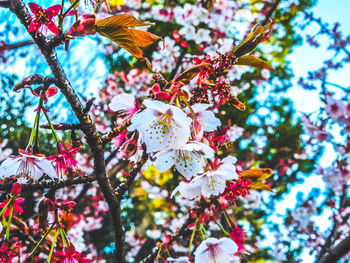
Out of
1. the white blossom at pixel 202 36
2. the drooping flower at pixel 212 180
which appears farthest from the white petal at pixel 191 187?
the white blossom at pixel 202 36

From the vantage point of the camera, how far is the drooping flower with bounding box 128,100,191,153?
1.93 feet

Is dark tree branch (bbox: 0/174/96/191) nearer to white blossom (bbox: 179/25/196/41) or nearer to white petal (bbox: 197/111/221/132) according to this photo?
white petal (bbox: 197/111/221/132)

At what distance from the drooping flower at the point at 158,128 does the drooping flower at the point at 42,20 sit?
0.97 ft

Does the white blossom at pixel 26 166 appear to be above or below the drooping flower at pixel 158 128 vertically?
above

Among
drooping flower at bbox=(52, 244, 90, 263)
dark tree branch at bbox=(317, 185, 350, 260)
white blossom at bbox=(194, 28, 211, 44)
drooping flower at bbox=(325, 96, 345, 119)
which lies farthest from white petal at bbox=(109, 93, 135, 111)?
white blossom at bbox=(194, 28, 211, 44)

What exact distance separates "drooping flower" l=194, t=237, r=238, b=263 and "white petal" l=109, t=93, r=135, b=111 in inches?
21.8

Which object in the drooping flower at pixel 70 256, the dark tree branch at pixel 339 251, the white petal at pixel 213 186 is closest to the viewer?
the drooping flower at pixel 70 256

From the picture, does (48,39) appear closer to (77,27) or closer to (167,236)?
(77,27)

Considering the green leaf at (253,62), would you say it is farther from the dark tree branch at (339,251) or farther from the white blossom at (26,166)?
the dark tree branch at (339,251)

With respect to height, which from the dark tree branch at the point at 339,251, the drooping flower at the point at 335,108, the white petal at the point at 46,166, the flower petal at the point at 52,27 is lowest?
the dark tree branch at the point at 339,251

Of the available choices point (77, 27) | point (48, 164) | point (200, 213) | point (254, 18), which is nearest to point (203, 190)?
point (200, 213)

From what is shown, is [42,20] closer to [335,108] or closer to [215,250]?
[215,250]

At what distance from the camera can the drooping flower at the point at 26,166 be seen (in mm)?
680

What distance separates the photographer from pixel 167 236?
1.19 metres
